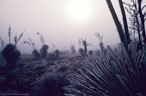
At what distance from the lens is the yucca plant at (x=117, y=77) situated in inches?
67.8

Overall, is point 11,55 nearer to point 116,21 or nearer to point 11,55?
point 11,55

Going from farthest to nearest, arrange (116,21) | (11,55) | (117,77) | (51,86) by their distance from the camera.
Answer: (11,55) → (51,86) → (116,21) → (117,77)

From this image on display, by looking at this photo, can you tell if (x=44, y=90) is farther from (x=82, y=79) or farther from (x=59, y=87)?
(x=82, y=79)

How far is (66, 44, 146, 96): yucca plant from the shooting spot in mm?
1722

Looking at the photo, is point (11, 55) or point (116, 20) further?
point (11, 55)

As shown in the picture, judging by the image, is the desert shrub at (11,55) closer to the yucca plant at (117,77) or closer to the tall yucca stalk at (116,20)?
the tall yucca stalk at (116,20)

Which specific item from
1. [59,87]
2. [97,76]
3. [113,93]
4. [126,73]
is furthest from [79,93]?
[59,87]

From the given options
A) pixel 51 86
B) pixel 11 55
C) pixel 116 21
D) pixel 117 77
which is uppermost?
pixel 116 21

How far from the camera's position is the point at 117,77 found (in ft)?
6.12

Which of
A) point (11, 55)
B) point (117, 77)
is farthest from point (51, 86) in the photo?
Result: point (11, 55)

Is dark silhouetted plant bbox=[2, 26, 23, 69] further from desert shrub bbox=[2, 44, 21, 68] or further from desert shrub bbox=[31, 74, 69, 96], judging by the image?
desert shrub bbox=[31, 74, 69, 96]

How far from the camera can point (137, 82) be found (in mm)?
1724

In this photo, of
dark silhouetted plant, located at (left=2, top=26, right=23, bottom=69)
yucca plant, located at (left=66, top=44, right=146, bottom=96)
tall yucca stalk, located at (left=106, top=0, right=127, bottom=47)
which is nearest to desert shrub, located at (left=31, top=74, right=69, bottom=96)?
tall yucca stalk, located at (left=106, top=0, right=127, bottom=47)

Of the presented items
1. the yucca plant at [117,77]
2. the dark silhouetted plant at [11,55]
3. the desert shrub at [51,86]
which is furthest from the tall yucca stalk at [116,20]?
the dark silhouetted plant at [11,55]
